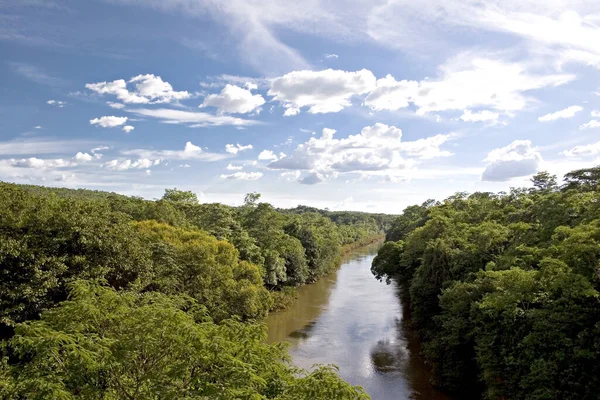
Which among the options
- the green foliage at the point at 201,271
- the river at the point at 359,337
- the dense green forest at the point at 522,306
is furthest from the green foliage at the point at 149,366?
the river at the point at 359,337

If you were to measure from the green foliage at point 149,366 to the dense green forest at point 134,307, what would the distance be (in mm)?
25

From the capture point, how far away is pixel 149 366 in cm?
859

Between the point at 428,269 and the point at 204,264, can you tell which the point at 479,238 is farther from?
the point at 204,264

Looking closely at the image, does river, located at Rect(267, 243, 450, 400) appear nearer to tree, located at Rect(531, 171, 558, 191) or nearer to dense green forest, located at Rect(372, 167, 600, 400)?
dense green forest, located at Rect(372, 167, 600, 400)

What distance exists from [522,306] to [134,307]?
14.1m

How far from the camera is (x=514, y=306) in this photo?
15.9m

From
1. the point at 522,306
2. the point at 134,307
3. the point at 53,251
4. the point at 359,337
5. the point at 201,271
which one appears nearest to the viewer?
the point at 134,307

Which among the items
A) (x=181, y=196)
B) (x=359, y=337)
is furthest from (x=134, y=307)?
(x=181, y=196)

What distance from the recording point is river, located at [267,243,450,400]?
22.5 meters

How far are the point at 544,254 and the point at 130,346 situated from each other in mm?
16161

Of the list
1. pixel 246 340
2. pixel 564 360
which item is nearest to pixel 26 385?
pixel 246 340

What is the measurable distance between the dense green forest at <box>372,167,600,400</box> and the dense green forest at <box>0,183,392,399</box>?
8.08 meters

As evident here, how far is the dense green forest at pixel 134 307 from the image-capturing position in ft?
25.2

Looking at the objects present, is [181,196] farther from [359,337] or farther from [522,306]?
[522,306]
